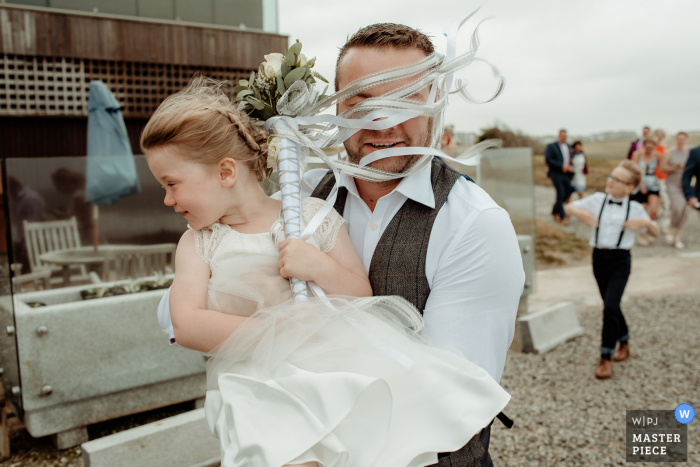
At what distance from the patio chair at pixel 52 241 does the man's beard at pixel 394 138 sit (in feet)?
11.0

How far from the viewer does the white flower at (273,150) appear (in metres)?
1.67

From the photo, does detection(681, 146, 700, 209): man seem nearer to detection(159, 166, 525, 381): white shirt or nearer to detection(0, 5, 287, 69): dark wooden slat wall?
detection(159, 166, 525, 381): white shirt

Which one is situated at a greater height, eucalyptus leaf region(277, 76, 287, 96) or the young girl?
eucalyptus leaf region(277, 76, 287, 96)

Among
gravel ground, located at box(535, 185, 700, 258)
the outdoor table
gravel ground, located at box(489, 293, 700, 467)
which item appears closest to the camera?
gravel ground, located at box(489, 293, 700, 467)

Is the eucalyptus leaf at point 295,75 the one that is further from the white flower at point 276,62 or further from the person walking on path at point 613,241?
the person walking on path at point 613,241

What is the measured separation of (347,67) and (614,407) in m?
3.75

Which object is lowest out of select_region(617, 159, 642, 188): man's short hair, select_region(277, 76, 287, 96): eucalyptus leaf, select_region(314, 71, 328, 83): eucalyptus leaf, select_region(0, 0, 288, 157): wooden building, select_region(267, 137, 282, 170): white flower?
select_region(617, 159, 642, 188): man's short hair

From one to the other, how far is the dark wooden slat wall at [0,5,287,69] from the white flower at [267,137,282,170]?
9.20 meters

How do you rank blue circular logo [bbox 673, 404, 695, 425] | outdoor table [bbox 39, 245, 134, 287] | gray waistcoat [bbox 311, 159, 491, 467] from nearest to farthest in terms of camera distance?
gray waistcoat [bbox 311, 159, 491, 467], blue circular logo [bbox 673, 404, 695, 425], outdoor table [bbox 39, 245, 134, 287]

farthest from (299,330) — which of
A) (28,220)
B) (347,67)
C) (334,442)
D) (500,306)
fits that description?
(28,220)

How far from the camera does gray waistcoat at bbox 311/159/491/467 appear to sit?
154 cm

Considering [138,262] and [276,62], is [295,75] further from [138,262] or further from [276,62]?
[138,262]

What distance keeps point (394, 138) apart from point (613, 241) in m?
3.76

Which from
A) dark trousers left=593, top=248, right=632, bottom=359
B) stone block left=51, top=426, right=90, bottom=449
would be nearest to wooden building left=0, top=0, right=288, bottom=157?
stone block left=51, top=426, right=90, bottom=449
